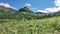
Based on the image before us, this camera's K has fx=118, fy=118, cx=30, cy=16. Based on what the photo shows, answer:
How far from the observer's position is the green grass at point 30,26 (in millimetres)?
2285

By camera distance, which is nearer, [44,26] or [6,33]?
[6,33]

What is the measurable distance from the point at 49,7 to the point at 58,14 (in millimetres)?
251

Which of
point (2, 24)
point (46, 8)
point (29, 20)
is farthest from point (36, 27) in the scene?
point (2, 24)

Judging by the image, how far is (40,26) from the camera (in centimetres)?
239

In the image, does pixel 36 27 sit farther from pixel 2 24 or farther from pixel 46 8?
pixel 2 24

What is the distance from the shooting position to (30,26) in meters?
2.37

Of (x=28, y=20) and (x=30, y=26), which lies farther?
(x=28, y=20)

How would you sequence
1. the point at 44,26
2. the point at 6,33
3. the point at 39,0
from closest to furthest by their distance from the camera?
the point at 6,33, the point at 44,26, the point at 39,0

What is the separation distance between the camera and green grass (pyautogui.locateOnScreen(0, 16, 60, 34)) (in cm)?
229

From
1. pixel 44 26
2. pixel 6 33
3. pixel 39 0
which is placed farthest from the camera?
pixel 39 0

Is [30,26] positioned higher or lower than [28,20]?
lower

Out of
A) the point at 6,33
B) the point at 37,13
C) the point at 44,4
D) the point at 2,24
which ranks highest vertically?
the point at 44,4

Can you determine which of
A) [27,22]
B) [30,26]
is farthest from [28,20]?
[30,26]

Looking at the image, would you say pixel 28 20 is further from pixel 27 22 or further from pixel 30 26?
pixel 30 26
